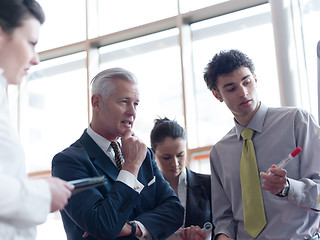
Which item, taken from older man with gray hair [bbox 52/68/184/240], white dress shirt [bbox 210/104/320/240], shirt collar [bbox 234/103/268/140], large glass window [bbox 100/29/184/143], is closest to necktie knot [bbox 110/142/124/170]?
older man with gray hair [bbox 52/68/184/240]

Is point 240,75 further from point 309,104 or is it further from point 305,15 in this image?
point 305,15

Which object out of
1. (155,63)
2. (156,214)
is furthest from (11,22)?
(155,63)

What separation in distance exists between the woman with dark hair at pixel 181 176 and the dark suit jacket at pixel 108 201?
0.73 meters

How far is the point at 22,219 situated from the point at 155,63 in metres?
5.20

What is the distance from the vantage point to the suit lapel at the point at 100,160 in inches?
88.0

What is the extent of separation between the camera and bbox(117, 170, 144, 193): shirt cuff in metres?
2.11

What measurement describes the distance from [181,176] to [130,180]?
121cm

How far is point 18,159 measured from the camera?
57.4 inches

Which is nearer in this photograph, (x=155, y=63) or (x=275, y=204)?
(x=275, y=204)

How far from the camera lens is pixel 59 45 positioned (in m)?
7.15

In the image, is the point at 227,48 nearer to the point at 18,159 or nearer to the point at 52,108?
the point at 52,108

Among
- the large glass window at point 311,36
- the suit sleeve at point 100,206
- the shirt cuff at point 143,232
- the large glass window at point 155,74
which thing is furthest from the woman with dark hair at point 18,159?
the large glass window at point 155,74

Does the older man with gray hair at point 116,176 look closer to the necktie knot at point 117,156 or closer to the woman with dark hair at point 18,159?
the necktie knot at point 117,156

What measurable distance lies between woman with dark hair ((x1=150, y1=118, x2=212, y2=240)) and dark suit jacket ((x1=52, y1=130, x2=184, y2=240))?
73cm
